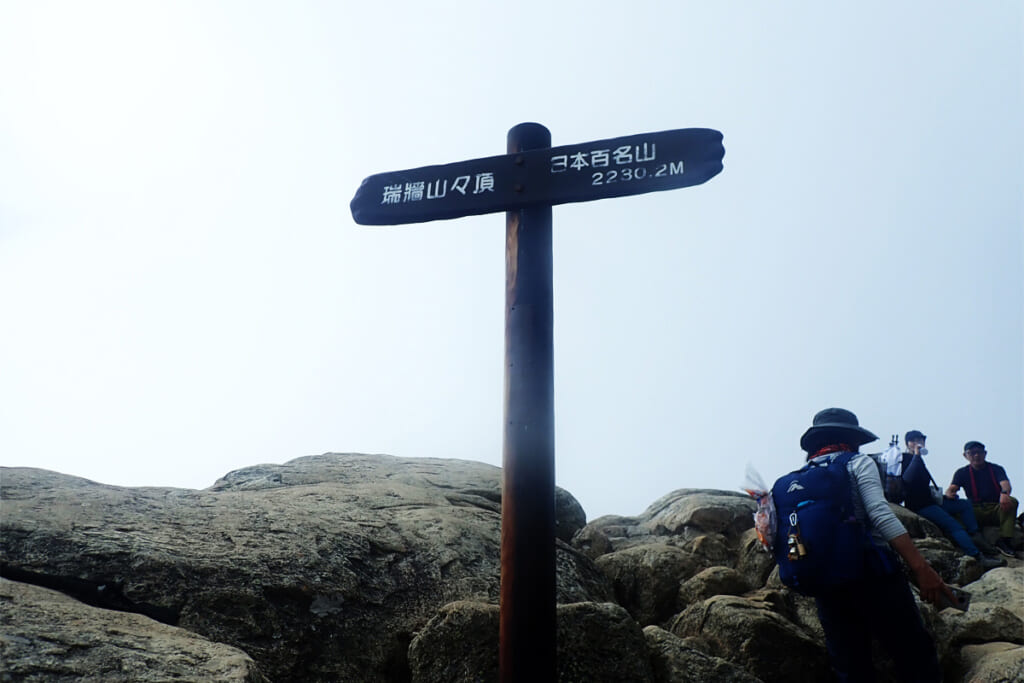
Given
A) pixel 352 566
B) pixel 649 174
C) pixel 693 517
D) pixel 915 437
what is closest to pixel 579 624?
pixel 352 566

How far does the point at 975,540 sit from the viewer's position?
13914 mm

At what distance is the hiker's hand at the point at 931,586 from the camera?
5.40 m

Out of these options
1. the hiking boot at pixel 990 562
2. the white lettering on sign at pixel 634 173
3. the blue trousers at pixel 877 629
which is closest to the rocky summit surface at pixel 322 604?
the blue trousers at pixel 877 629

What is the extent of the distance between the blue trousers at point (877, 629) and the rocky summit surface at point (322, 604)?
2.64 feet

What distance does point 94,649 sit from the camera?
4.18 metres

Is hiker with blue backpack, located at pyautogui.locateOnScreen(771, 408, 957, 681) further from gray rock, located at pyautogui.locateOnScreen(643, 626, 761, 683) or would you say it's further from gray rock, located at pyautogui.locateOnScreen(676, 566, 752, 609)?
gray rock, located at pyautogui.locateOnScreen(676, 566, 752, 609)

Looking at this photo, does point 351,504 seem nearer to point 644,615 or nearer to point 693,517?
point 644,615

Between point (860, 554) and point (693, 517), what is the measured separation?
793 cm

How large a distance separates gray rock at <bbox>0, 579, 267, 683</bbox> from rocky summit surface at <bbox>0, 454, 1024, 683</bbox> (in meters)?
0.01

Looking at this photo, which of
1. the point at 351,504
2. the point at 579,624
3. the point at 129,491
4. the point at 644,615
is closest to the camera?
the point at 579,624

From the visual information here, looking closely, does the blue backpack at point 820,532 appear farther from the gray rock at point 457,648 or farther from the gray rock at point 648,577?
the gray rock at point 648,577

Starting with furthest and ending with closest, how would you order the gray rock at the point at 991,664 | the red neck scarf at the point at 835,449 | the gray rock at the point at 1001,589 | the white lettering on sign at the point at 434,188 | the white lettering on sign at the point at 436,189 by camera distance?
the gray rock at the point at 1001,589, the gray rock at the point at 991,664, the red neck scarf at the point at 835,449, the white lettering on sign at the point at 436,189, the white lettering on sign at the point at 434,188

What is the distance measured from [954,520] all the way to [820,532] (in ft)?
32.3

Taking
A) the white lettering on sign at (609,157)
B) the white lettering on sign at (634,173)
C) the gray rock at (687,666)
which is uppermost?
the white lettering on sign at (609,157)
